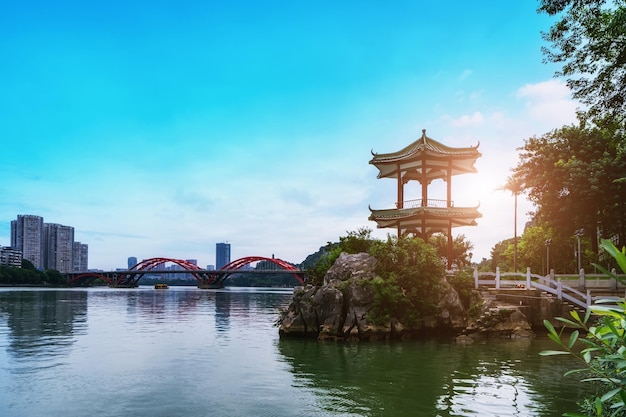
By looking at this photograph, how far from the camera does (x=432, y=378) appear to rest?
15656 mm

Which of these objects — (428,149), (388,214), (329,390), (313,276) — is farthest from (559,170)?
(329,390)

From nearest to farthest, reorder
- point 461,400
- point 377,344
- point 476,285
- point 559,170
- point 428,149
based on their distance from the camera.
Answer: point 461,400
point 377,344
point 476,285
point 428,149
point 559,170

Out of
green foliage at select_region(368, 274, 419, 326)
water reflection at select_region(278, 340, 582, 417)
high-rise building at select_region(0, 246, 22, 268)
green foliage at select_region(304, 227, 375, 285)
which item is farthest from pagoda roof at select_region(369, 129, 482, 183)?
high-rise building at select_region(0, 246, 22, 268)

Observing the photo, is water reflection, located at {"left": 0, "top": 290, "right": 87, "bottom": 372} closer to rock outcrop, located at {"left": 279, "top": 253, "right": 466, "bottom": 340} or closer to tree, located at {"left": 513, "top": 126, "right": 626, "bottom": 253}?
rock outcrop, located at {"left": 279, "top": 253, "right": 466, "bottom": 340}

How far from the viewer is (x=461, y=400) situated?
12.9 meters

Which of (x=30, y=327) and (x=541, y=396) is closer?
(x=541, y=396)

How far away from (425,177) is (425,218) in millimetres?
2715

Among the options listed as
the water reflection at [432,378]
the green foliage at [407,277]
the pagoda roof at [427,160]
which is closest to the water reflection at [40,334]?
the water reflection at [432,378]

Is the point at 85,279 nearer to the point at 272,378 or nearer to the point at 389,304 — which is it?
the point at 389,304

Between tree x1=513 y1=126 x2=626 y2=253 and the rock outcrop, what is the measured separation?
1414cm

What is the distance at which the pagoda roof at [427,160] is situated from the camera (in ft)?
103

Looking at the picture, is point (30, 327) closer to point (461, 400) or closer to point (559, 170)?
point (461, 400)

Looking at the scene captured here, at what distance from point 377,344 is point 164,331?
548 inches

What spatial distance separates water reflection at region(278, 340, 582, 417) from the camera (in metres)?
12.3
